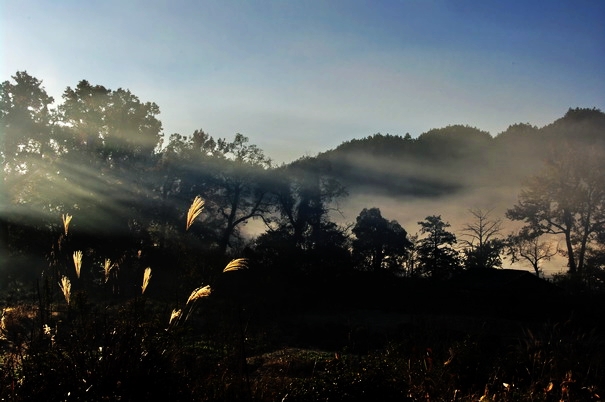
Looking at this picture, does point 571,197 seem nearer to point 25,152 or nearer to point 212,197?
point 212,197

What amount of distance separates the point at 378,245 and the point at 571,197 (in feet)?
51.9

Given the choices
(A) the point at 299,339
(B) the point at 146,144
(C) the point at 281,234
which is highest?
(B) the point at 146,144

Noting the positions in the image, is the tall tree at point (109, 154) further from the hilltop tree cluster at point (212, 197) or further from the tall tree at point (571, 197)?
the tall tree at point (571, 197)

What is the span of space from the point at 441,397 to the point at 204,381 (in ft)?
8.90

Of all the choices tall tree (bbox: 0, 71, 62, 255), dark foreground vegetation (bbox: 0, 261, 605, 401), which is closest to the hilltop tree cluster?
tall tree (bbox: 0, 71, 62, 255)

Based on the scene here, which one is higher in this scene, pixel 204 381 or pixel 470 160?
pixel 470 160

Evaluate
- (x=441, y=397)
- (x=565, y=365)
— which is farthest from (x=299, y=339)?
(x=441, y=397)

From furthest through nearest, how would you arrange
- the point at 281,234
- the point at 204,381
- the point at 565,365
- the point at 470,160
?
the point at 470,160
the point at 281,234
the point at 565,365
the point at 204,381

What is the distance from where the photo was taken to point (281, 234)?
1380 inches

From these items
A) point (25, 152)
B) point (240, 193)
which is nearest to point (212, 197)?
point (240, 193)

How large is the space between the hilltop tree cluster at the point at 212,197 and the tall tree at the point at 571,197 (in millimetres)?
88

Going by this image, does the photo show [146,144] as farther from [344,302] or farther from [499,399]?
[499,399]

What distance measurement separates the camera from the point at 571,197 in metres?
37.2

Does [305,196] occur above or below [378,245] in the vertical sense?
above
